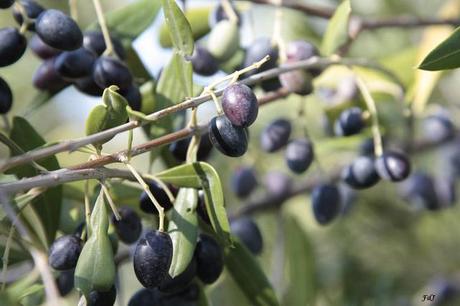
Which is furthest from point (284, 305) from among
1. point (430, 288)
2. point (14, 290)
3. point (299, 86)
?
point (14, 290)

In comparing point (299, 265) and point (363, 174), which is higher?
point (363, 174)

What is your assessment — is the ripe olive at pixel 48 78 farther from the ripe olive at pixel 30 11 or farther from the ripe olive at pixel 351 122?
the ripe olive at pixel 351 122

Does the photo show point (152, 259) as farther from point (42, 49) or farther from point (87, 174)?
point (42, 49)

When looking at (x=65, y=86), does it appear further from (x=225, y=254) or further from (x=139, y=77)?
(x=225, y=254)

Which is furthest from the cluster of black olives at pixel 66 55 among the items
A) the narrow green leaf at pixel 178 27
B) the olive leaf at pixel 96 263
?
the olive leaf at pixel 96 263

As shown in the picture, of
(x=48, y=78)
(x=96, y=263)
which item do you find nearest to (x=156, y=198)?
(x=96, y=263)

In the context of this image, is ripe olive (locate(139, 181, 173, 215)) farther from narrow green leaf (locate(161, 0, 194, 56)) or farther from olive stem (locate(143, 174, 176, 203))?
narrow green leaf (locate(161, 0, 194, 56))

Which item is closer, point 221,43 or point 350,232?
point 221,43
